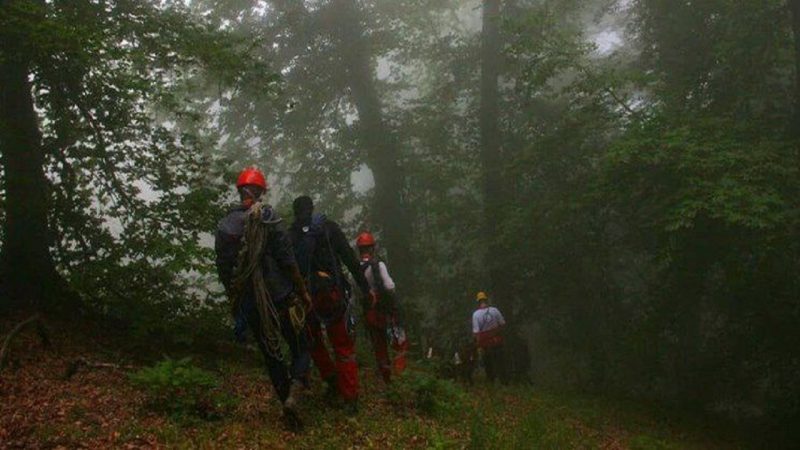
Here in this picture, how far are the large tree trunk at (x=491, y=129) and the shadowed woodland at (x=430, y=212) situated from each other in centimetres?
7

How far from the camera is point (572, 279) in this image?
18.8m

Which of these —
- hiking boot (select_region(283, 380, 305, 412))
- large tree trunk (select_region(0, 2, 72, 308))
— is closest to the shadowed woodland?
large tree trunk (select_region(0, 2, 72, 308))

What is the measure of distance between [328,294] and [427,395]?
1659mm

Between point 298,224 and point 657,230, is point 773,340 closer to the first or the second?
point 657,230

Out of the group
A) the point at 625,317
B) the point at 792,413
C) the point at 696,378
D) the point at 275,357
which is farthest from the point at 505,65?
the point at 275,357

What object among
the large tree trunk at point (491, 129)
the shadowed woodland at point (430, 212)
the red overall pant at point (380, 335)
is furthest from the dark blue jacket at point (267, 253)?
the large tree trunk at point (491, 129)

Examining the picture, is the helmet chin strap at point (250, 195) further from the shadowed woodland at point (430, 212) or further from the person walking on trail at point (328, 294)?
the shadowed woodland at point (430, 212)

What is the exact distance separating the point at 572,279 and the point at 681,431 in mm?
7122

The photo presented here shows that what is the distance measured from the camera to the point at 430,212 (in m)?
21.7

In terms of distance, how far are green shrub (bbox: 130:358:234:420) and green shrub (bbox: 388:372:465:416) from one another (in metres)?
2.10

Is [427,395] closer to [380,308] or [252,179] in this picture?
[380,308]

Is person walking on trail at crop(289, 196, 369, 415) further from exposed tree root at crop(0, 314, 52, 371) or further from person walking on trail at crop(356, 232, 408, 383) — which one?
exposed tree root at crop(0, 314, 52, 371)

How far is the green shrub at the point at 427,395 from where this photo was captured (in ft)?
24.9

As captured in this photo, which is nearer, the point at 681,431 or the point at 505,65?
the point at 681,431
